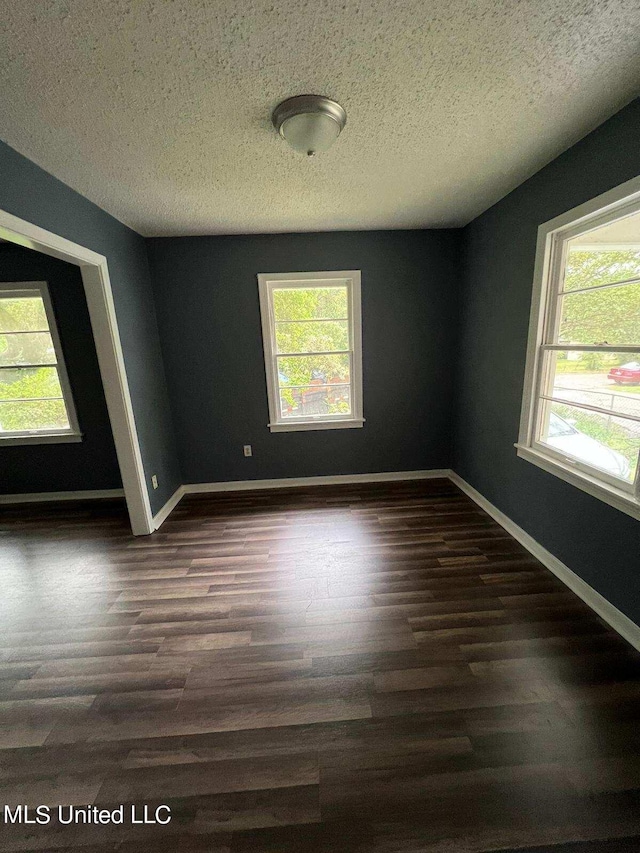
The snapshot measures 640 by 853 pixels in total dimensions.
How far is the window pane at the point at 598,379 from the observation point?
1664 millimetres

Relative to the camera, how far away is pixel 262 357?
3.29m

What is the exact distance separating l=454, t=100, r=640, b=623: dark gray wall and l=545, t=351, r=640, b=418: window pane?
0.89 feet

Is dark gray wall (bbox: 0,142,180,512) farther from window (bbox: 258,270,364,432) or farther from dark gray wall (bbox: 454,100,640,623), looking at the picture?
dark gray wall (bbox: 454,100,640,623)

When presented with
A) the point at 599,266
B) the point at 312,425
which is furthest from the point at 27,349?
the point at 599,266

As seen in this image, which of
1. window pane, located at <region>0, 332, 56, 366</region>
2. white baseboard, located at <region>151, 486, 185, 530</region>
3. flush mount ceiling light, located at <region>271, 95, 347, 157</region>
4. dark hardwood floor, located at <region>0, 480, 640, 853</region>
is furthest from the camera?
window pane, located at <region>0, 332, 56, 366</region>

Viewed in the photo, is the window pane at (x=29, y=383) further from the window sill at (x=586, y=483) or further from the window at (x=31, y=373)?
the window sill at (x=586, y=483)

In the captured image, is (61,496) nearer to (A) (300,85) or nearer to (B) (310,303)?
(B) (310,303)

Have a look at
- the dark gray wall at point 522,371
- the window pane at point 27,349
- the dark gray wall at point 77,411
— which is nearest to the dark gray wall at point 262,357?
the dark gray wall at point 522,371

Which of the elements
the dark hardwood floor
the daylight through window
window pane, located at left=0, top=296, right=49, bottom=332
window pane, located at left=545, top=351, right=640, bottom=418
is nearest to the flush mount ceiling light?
the daylight through window

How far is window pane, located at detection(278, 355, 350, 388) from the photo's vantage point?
3.34 metres

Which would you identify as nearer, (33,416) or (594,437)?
(594,437)

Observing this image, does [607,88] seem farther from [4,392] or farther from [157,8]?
[4,392]

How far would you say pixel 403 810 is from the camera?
1041 mm

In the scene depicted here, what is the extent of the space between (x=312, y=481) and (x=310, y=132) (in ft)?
9.54
